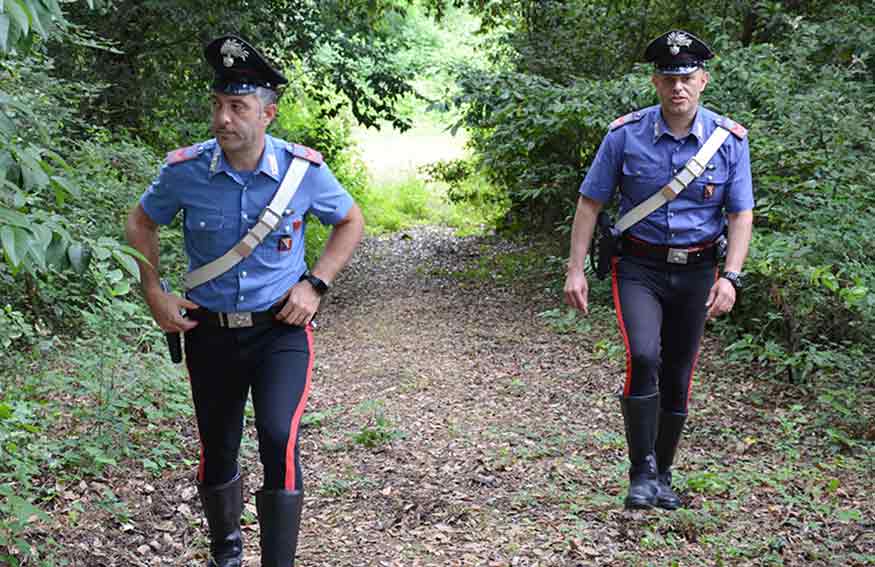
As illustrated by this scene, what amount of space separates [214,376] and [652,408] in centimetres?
225

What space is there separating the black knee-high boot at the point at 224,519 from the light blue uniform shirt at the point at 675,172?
2320 mm

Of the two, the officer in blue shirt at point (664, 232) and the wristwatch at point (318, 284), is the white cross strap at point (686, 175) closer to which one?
the officer in blue shirt at point (664, 232)

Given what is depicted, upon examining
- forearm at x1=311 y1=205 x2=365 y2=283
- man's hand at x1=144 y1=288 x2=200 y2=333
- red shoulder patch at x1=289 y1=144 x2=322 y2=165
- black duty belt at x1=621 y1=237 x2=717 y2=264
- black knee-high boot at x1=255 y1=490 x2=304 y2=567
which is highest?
red shoulder patch at x1=289 y1=144 x2=322 y2=165

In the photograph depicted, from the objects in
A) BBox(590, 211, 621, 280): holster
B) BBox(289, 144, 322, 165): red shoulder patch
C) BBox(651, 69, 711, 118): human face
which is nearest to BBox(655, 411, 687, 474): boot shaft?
BBox(590, 211, 621, 280): holster

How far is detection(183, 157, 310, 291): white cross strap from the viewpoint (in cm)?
380

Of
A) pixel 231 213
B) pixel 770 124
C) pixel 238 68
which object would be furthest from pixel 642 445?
pixel 770 124

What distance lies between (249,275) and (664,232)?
2140mm

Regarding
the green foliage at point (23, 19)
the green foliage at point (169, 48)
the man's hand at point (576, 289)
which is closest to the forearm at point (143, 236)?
the green foliage at point (23, 19)

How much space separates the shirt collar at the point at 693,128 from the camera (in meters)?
4.86

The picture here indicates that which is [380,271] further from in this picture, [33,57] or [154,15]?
[33,57]

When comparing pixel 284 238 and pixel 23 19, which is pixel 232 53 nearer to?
pixel 284 238

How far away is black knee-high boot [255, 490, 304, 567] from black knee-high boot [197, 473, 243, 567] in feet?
1.19

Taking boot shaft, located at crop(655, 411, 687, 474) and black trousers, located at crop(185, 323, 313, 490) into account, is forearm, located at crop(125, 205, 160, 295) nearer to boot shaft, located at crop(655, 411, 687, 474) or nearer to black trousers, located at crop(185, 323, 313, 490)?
black trousers, located at crop(185, 323, 313, 490)

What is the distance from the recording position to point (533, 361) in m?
9.14
